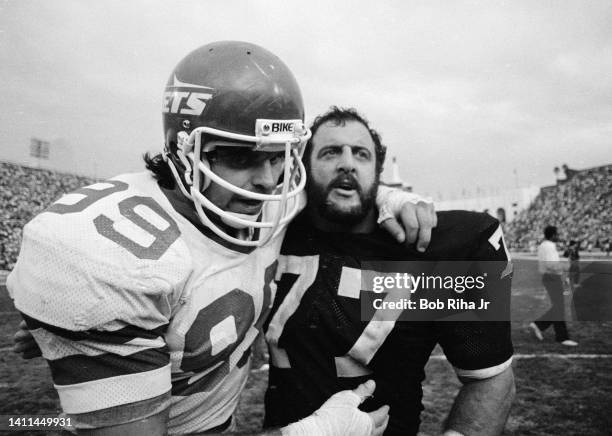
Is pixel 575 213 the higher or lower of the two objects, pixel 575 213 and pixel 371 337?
the higher

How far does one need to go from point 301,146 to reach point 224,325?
748 mm

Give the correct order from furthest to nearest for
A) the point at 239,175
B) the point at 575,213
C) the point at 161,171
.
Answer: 1. the point at 575,213
2. the point at 161,171
3. the point at 239,175

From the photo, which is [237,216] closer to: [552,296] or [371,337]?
[371,337]

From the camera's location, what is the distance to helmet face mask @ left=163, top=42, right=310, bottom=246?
55.9 inches

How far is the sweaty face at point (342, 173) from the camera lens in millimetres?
1894

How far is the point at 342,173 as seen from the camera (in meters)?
2.00

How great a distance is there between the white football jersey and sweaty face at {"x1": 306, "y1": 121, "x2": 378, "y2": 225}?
67 centimetres

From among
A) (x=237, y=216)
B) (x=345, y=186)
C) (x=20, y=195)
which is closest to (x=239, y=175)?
(x=237, y=216)

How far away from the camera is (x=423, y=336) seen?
5.56ft

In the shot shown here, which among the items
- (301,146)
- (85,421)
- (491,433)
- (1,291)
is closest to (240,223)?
(301,146)

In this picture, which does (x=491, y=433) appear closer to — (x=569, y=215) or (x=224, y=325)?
(x=224, y=325)

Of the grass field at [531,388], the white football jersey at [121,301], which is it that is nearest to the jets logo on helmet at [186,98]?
the white football jersey at [121,301]

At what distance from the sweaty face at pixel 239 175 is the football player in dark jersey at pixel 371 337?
0.44 metres

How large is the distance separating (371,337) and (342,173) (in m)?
0.76
